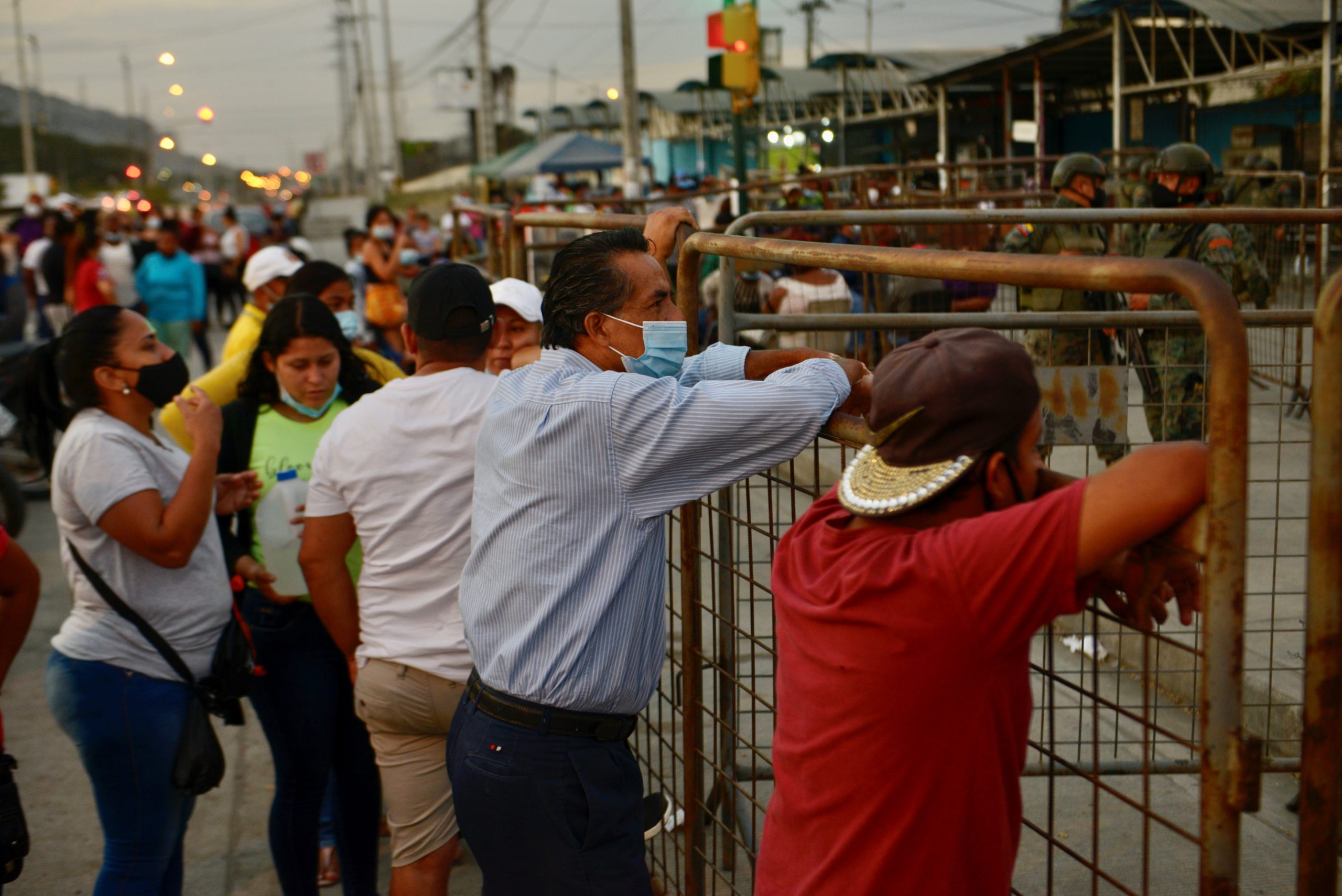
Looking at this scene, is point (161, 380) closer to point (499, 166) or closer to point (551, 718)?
point (551, 718)

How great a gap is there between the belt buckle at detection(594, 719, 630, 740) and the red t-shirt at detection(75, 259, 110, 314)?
10517mm

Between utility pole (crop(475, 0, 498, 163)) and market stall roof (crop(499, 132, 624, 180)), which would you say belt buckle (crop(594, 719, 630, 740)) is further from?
utility pole (crop(475, 0, 498, 163))

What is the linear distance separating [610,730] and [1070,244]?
17.2 feet

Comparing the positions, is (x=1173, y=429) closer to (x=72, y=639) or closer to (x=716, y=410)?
(x=716, y=410)

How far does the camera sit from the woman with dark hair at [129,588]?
9.89ft

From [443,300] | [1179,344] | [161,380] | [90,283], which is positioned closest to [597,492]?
[443,300]

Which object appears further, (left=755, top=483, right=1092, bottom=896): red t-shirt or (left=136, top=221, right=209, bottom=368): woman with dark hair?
(left=136, top=221, right=209, bottom=368): woman with dark hair

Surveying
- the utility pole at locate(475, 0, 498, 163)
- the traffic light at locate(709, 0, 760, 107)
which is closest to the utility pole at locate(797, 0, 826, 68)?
the utility pole at locate(475, 0, 498, 163)

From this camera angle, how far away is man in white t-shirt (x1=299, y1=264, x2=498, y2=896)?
116 inches

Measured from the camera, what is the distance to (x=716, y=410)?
2.04 meters

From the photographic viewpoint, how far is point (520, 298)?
4223 mm

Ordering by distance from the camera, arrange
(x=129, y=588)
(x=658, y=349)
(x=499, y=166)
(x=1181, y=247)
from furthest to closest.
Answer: (x=499, y=166) < (x=1181, y=247) < (x=129, y=588) < (x=658, y=349)

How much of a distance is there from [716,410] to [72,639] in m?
2.05

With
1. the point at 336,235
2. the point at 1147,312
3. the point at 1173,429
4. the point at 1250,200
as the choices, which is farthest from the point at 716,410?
the point at 336,235
